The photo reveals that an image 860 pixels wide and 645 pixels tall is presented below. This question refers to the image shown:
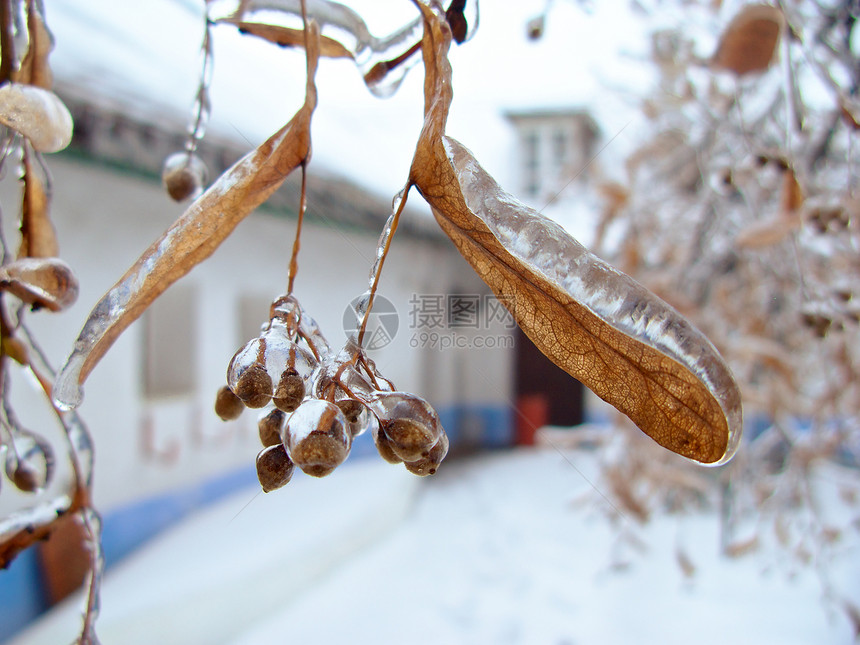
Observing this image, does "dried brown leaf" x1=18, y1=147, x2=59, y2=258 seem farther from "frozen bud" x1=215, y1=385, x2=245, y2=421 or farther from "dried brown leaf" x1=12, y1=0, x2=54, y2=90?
"frozen bud" x1=215, y1=385, x2=245, y2=421

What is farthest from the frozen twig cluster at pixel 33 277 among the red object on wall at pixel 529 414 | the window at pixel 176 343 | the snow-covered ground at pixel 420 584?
the red object on wall at pixel 529 414

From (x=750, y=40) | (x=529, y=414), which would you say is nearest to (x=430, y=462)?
(x=750, y=40)

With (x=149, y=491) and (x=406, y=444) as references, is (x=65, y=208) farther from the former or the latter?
(x=406, y=444)

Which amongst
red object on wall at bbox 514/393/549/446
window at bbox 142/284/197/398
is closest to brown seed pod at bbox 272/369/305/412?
window at bbox 142/284/197/398

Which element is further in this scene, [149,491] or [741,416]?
[149,491]

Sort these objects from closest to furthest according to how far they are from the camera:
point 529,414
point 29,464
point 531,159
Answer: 1. point 29,464
2. point 529,414
3. point 531,159

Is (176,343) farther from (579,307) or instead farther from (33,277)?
(579,307)

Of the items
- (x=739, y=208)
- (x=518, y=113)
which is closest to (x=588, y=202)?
(x=739, y=208)
